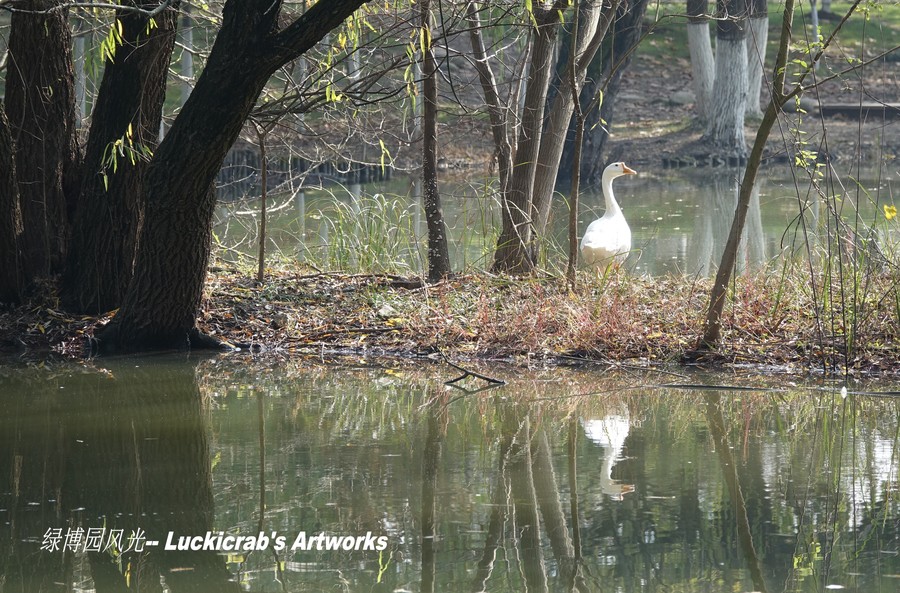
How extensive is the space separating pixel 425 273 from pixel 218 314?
2.05 meters

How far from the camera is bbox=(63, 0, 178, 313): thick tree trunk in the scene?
8219mm

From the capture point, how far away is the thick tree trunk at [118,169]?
822 centimetres

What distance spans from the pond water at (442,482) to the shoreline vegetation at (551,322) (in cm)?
41

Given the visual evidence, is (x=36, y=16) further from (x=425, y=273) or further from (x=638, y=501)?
(x=638, y=501)

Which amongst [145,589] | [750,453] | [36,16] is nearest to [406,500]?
[145,589]

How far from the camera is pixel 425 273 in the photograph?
10.2 meters

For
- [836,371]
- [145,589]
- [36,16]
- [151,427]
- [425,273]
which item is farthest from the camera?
[425,273]

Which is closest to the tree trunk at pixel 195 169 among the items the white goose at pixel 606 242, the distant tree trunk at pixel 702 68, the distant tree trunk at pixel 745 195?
the distant tree trunk at pixel 745 195

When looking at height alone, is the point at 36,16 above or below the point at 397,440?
above

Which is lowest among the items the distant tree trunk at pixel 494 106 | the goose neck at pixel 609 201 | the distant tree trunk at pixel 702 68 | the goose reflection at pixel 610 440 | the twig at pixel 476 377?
the goose reflection at pixel 610 440

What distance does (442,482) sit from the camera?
5301 mm

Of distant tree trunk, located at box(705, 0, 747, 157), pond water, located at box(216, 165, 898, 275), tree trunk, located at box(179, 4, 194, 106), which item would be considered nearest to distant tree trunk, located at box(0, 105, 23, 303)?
tree trunk, located at box(179, 4, 194, 106)

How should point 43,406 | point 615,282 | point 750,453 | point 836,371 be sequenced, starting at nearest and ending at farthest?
point 750,453, point 43,406, point 836,371, point 615,282

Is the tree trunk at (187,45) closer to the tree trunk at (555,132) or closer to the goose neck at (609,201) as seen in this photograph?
the tree trunk at (555,132)
